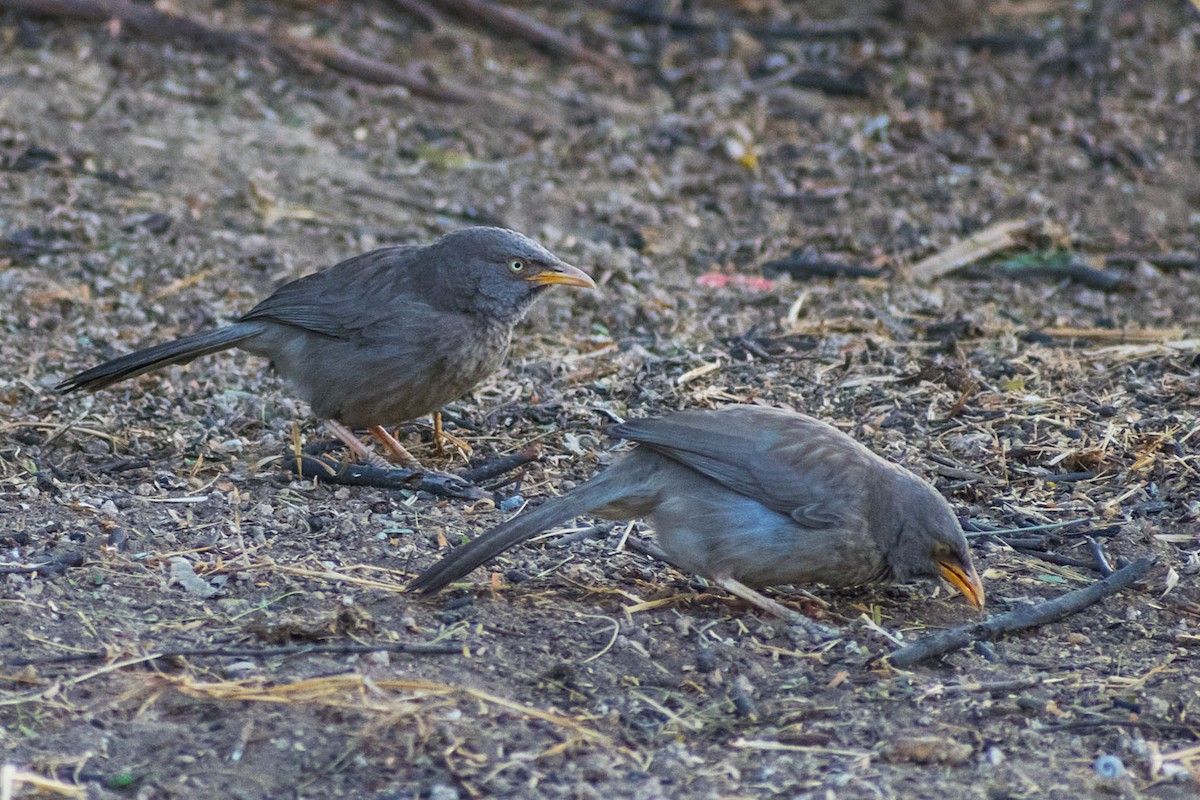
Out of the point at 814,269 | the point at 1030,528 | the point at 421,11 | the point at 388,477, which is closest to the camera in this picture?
the point at 1030,528

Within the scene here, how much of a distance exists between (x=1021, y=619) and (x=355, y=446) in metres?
3.15

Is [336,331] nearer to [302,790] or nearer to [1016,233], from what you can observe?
[302,790]

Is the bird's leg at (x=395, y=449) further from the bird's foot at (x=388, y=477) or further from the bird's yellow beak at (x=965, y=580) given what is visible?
the bird's yellow beak at (x=965, y=580)

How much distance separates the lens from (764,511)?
5242 mm

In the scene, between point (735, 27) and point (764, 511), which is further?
point (735, 27)

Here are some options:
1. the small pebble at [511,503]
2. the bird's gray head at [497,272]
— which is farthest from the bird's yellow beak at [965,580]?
the bird's gray head at [497,272]

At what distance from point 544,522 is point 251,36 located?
7211 mm

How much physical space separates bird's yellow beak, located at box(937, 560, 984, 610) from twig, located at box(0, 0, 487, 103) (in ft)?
22.8

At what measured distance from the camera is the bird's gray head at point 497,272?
6605 mm

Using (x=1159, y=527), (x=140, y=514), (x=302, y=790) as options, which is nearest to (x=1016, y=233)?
(x=1159, y=527)

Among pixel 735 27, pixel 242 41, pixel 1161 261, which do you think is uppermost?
pixel 735 27

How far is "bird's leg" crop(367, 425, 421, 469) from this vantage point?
6.77 m

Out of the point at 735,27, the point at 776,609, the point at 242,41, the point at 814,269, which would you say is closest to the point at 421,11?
the point at 242,41

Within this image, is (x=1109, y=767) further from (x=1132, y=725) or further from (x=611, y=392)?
(x=611, y=392)
